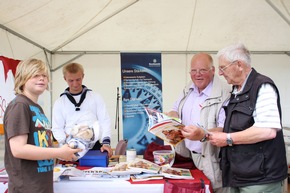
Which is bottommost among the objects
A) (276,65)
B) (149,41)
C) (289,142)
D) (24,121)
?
(289,142)

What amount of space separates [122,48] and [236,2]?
72.3 inches

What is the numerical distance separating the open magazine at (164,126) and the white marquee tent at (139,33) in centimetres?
175

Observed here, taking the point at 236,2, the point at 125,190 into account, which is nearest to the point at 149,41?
the point at 236,2

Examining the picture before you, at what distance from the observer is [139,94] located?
4.75 meters

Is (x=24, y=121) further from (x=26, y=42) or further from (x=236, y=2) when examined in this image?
(x=236, y=2)

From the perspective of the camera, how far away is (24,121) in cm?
117

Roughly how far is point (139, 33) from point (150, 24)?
26 centimetres

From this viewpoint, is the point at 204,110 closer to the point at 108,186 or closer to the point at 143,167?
the point at 143,167

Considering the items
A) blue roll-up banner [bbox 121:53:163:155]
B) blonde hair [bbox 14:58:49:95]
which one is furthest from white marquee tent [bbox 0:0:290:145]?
blonde hair [bbox 14:58:49:95]

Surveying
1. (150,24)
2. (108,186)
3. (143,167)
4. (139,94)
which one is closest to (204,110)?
(143,167)

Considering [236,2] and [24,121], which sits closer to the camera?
[24,121]

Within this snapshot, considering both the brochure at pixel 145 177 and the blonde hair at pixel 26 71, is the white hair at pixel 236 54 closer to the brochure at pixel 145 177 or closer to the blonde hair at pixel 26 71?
the brochure at pixel 145 177

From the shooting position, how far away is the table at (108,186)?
150 cm

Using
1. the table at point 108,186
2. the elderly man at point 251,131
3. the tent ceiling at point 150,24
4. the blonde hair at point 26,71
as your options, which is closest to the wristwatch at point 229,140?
the elderly man at point 251,131
